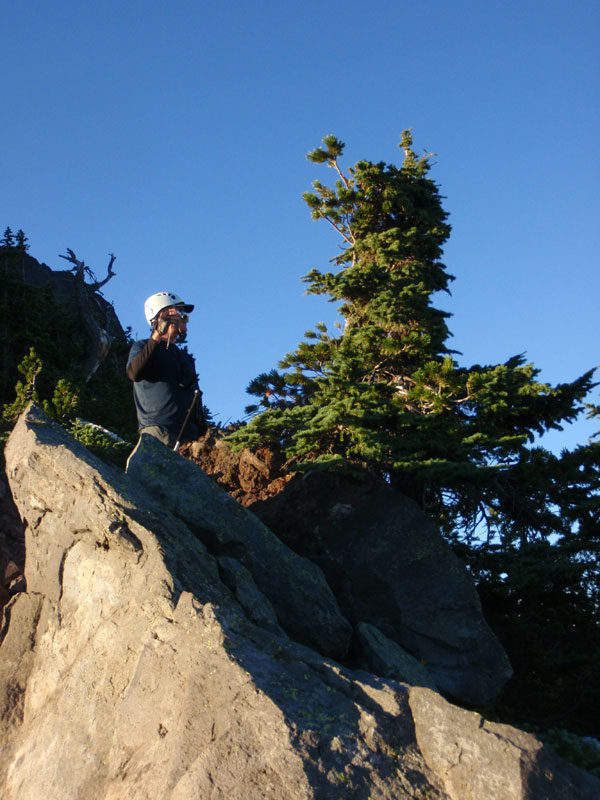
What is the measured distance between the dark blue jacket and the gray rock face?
1.58 metres

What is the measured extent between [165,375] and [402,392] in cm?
528

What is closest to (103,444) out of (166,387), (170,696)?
(166,387)

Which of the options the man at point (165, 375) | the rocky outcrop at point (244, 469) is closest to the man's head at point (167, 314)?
the man at point (165, 375)

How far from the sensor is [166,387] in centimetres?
923

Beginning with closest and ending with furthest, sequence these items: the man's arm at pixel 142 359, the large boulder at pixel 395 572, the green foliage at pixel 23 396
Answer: the large boulder at pixel 395 572 < the man's arm at pixel 142 359 < the green foliage at pixel 23 396

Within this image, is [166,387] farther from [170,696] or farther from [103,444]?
[170,696]

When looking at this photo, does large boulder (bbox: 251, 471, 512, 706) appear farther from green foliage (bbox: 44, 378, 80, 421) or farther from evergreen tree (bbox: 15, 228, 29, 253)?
evergreen tree (bbox: 15, 228, 29, 253)

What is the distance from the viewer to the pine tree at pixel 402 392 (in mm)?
11055

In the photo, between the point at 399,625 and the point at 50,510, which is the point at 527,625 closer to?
the point at 399,625

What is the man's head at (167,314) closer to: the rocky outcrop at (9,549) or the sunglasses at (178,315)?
the sunglasses at (178,315)

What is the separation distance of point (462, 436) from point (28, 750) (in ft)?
25.9

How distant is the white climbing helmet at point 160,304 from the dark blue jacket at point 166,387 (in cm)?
36

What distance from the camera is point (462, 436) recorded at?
1165 centimetres

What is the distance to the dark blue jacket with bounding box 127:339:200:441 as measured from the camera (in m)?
9.09
